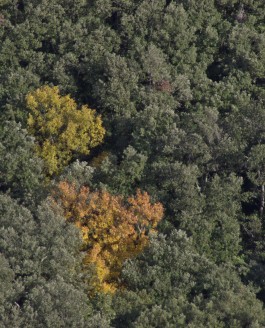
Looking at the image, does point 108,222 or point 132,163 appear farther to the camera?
point 132,163

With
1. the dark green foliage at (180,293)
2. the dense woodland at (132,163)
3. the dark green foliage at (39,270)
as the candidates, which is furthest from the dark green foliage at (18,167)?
the dark green foliage at (180,293)

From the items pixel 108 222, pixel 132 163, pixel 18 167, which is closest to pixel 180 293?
pixel 108 222

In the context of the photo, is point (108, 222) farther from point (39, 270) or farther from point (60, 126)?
point (60, 126)

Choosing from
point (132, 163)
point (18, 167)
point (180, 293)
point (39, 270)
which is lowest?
point (39, 270)

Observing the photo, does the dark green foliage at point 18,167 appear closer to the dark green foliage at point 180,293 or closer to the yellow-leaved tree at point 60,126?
the yellow-leaved tree at point 60,126

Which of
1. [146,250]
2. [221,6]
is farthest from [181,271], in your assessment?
[221,6]

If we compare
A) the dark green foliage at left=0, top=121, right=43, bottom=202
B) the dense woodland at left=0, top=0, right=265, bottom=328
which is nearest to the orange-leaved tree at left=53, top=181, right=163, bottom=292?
the dense woodland at left=0, top=0, right=265, bottom=328

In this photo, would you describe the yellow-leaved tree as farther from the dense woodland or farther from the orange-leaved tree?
the orange-leaved tree
